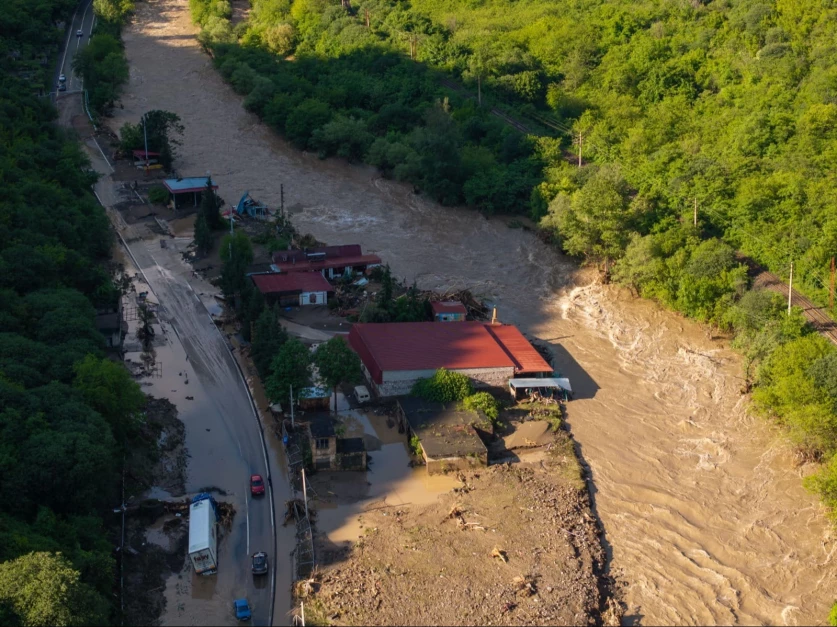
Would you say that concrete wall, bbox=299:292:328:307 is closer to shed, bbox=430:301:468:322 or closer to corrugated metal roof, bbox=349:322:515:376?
corrugated metal roof, bbox=349:322:515:376

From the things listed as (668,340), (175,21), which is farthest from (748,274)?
(175,21)

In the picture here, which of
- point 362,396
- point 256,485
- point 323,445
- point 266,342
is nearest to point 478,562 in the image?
point 323,445

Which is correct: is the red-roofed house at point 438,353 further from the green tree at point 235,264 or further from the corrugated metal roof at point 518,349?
the green tree at point 235,264

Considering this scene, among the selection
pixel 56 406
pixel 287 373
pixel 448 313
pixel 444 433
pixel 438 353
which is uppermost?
pixel 56 406

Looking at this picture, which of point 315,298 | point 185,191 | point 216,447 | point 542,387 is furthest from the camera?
point 185,191

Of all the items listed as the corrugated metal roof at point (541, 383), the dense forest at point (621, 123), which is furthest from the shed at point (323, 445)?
the dense forest at point (621, 123)

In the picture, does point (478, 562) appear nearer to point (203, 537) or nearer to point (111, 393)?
point (203, 537)
